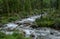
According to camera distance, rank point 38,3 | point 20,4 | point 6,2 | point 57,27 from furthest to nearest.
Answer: point 38,3
point 20,4
point 6,2
point 57,27

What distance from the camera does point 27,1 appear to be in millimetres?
51406

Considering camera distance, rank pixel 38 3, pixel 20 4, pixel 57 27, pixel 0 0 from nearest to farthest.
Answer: pixel 57 27 → pixel 0 0 → pixel 20 4 → pixel 38 3

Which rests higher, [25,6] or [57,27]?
[25,6]

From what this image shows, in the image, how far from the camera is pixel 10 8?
157ft

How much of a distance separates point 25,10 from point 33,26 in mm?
24374

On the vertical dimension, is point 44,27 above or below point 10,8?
below

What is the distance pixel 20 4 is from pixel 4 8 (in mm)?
5444

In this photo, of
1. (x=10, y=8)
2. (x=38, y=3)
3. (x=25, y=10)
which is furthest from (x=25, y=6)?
(x=38, y=3)

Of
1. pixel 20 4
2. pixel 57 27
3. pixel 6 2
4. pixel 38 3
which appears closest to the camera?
pixel 57 27

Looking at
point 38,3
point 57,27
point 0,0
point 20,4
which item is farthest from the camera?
point 38,3

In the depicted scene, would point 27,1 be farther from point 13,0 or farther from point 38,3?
point 38,3

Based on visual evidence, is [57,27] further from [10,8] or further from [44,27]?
[10,8]

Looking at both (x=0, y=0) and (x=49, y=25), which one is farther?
(x=0, y=0)

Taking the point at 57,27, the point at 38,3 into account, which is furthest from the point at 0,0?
the point at 38,3
